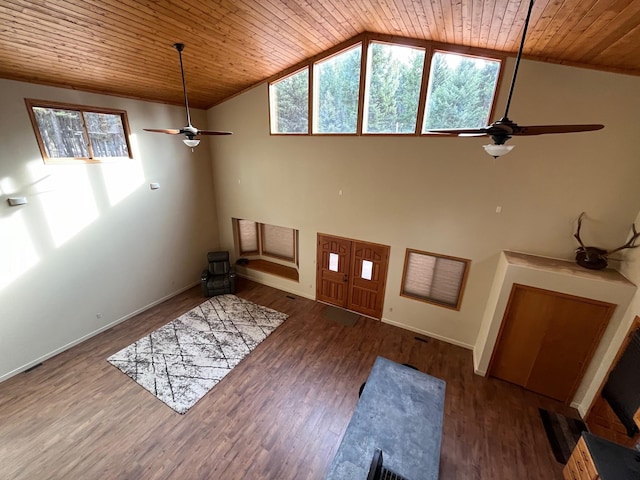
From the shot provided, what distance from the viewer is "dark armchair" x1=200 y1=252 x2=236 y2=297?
272 inches

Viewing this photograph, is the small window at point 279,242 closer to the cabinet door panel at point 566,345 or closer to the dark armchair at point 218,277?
the dark armchair at point 218,277

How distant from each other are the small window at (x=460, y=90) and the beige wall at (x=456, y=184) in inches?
11.2

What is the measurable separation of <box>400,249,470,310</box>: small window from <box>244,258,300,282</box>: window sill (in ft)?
9.79

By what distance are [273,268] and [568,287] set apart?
6.33 m

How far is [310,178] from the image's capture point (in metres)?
6.01

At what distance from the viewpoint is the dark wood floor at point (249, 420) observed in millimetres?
3238

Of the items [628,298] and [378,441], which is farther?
[628,298]

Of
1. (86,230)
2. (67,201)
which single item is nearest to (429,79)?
(67,201)

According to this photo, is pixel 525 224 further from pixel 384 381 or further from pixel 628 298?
pixel 384 381

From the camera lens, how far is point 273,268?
771cm

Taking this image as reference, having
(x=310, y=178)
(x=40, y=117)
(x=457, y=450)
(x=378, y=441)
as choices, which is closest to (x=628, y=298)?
(x=457, y=450)

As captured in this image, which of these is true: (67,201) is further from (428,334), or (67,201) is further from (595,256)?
(595,256)

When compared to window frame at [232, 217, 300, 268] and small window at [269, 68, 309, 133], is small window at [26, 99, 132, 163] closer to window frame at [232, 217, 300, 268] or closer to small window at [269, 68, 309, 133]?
small window at [269, 68, 309, 133]

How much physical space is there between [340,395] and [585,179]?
16.5 ft
